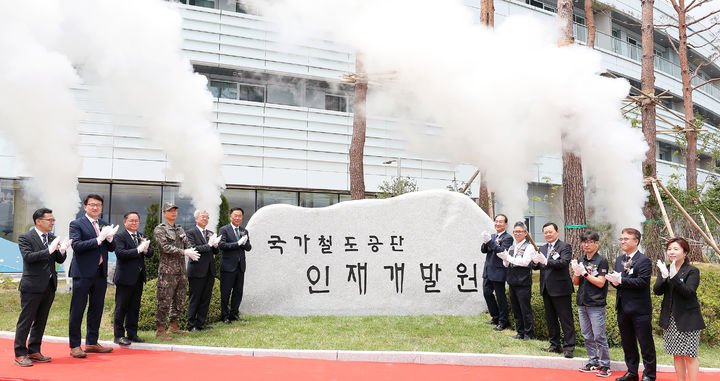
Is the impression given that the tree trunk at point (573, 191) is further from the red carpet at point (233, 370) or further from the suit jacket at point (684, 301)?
the suit jacket at point (684, 301)

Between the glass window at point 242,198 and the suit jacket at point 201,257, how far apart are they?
1232 cm

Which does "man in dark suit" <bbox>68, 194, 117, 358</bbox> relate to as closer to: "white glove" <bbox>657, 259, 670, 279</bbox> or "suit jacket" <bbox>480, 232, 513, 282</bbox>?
"suit jacket" <bbox>480, 232, 513, 282</bbox>

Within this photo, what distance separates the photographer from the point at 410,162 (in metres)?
22.2

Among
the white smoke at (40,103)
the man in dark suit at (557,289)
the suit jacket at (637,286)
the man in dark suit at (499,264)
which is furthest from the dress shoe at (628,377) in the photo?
the white smoke at (40,103)

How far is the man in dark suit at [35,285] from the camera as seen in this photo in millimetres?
5906

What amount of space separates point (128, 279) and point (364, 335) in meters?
3.56

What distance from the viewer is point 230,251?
355 inches

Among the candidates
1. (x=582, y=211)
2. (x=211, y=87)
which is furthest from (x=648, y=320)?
(x=211, y=87)

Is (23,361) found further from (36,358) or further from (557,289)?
(557,289)

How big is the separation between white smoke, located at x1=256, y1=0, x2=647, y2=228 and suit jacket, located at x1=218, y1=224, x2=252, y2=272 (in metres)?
4.62

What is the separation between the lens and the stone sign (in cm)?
995

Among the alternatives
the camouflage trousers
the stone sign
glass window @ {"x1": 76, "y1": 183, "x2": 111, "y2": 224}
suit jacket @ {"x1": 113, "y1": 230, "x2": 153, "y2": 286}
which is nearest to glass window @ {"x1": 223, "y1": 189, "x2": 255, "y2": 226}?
glass window @ {"x1": 76, "y1": 183, "x2": 111, "y2": 224}

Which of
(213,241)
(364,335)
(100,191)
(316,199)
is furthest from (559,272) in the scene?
(100,191)

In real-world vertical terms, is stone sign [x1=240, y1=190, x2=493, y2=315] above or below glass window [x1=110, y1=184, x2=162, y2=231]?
below
